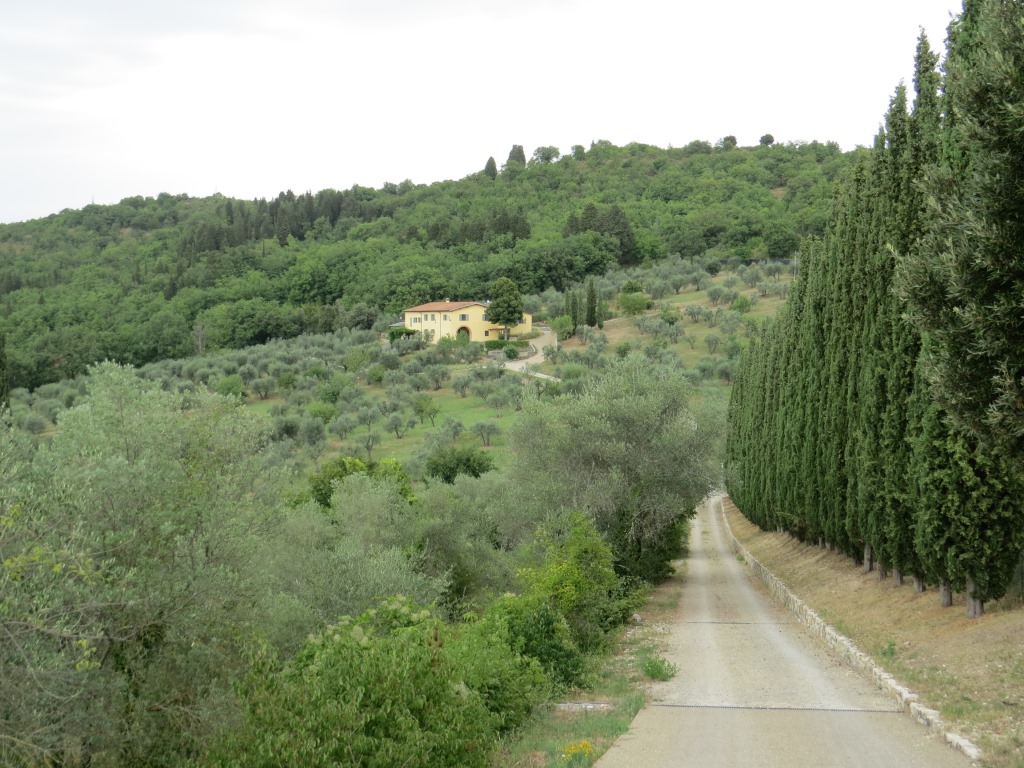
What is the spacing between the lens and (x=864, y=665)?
13.8 m

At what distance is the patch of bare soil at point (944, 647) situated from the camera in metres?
9.75

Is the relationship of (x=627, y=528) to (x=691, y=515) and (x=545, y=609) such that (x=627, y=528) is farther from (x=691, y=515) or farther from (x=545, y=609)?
(x=545, y=609)

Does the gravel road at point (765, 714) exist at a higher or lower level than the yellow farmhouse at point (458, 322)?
lower

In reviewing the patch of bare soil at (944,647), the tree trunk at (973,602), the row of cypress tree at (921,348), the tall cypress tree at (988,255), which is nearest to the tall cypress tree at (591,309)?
the row of cypress tree at (921,348)

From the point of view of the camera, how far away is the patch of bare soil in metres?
9.75

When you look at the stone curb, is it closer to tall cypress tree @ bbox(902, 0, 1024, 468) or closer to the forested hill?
tall cypress tree @ bbox(902, 0, 1024, 468)

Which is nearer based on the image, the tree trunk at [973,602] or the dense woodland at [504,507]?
the dense woodland at [504,507]

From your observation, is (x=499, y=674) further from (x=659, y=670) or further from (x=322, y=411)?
(x=322, y=411)

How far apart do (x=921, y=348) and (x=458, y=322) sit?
3717 inches

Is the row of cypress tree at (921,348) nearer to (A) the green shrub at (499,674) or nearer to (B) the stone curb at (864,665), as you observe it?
(B) the stone curb at (864,665)

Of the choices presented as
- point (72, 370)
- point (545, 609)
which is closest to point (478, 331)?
point (72, 370)

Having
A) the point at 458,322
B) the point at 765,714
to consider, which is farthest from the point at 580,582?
the point at 458,322

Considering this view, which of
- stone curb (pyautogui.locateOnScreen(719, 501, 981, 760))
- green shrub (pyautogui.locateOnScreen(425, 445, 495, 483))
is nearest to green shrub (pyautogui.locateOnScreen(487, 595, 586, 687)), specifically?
stone curb (pyautogui.locateOnScreen(719, 501, 981, 760))

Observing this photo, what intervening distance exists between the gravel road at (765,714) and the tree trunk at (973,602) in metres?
2.39
